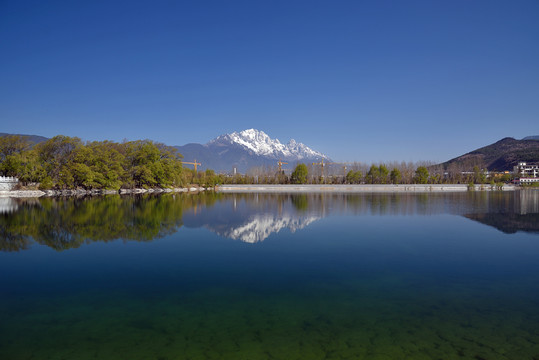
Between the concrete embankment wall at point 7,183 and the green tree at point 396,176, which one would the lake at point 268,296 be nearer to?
the concrete embankment wall at point 7,183

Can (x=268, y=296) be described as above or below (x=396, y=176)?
below

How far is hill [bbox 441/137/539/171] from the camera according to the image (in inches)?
5680

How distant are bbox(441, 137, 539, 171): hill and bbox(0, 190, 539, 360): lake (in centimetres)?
12375

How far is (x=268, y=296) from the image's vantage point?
21.6ft

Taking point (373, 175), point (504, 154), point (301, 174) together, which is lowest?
point (373, 175)

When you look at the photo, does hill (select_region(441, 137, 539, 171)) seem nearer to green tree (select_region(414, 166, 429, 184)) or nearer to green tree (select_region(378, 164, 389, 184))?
green tree (select_region(414, 166, 429, 184))

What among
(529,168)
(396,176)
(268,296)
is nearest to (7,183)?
(268,296)

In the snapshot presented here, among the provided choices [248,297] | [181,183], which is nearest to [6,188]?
[181,183]

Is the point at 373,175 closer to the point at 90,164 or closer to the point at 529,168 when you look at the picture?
the point at 90,164

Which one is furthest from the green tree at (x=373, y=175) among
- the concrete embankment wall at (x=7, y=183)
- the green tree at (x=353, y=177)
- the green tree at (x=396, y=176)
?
the concrete embankment wall at (x=7, y=183)

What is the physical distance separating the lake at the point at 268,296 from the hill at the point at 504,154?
4872 inches

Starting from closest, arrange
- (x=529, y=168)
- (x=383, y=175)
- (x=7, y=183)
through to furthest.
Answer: (x=7, y=183), (x=383, y=175), (x=529, y=168)

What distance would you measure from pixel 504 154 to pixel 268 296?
19407 centimetres

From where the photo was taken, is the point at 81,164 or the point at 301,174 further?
the point at 301,174
